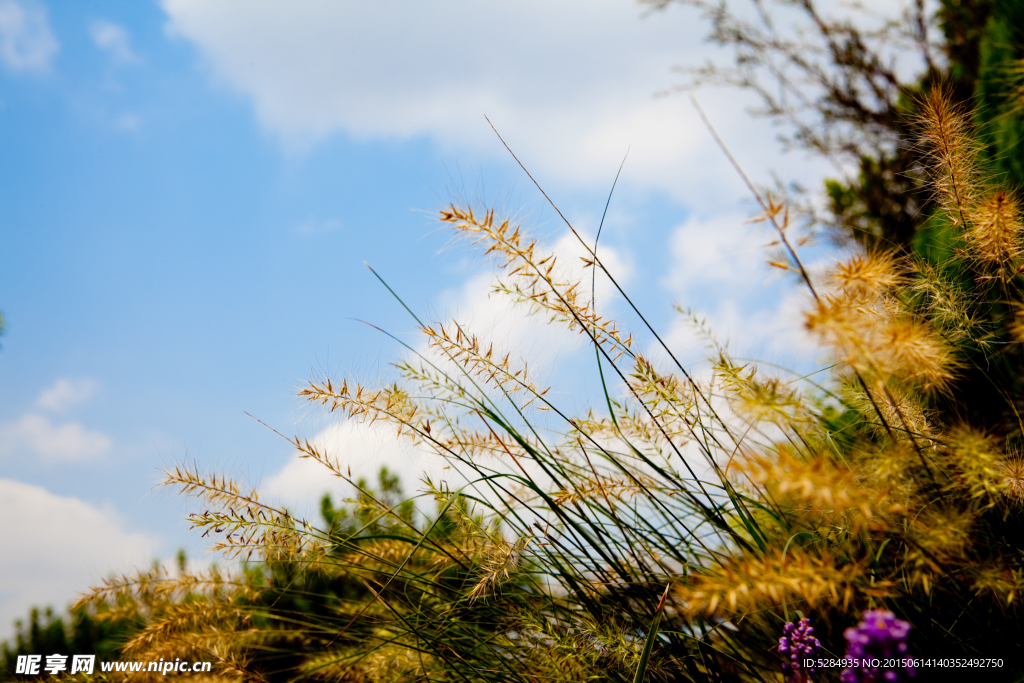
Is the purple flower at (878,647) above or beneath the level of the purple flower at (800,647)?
above

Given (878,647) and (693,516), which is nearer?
(878,647)

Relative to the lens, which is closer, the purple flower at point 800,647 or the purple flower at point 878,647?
the purple flower at point 878,647

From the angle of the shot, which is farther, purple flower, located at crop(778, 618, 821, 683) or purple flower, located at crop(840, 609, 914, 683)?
purple flower, located at crop(778, 618, 821, 683)

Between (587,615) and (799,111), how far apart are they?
15.7 ft

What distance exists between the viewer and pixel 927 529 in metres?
1.02

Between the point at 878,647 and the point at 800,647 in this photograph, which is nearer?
the point at 878,647

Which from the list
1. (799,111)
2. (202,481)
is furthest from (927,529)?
(799,111)

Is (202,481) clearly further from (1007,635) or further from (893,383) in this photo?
(1007,635)

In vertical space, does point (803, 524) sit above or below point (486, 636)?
above

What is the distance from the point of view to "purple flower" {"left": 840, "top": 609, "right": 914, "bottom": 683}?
0.78m

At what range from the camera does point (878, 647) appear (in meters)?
0.82

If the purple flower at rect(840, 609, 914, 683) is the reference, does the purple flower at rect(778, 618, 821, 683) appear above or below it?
below

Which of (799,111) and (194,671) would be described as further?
(799,111)

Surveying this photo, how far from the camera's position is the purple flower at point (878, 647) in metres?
0.78
